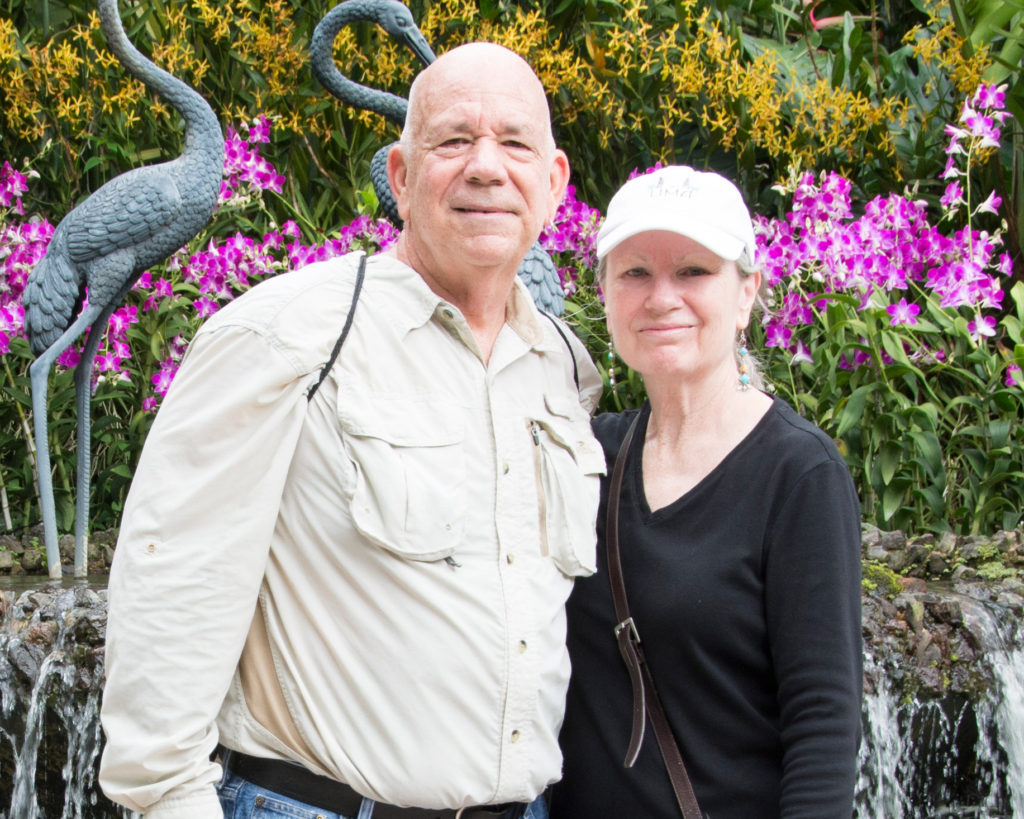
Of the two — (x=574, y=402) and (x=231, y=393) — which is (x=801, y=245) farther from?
(x=231, y=393)

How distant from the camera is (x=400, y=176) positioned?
1.58 metres

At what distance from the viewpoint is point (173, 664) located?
4.18 ft

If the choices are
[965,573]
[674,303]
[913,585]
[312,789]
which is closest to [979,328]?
[965,573]

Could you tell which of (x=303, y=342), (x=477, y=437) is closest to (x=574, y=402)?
(x=477, y=437)

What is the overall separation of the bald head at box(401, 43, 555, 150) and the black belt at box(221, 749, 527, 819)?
80cm

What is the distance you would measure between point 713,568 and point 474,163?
0.60 metres

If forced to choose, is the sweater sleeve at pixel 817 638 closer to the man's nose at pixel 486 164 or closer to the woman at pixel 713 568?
the woman at pixel 713 568

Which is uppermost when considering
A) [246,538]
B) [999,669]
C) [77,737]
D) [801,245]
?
[801,245]

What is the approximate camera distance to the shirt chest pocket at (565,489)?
1509mm

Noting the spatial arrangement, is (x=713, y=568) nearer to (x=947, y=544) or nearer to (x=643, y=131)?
(x=947, y=544)

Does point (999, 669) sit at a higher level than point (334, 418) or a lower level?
lower

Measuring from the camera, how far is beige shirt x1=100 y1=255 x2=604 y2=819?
128 centimetres

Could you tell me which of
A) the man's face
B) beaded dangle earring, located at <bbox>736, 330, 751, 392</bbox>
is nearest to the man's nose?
the man's face

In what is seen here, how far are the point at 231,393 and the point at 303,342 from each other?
10 centimetres
